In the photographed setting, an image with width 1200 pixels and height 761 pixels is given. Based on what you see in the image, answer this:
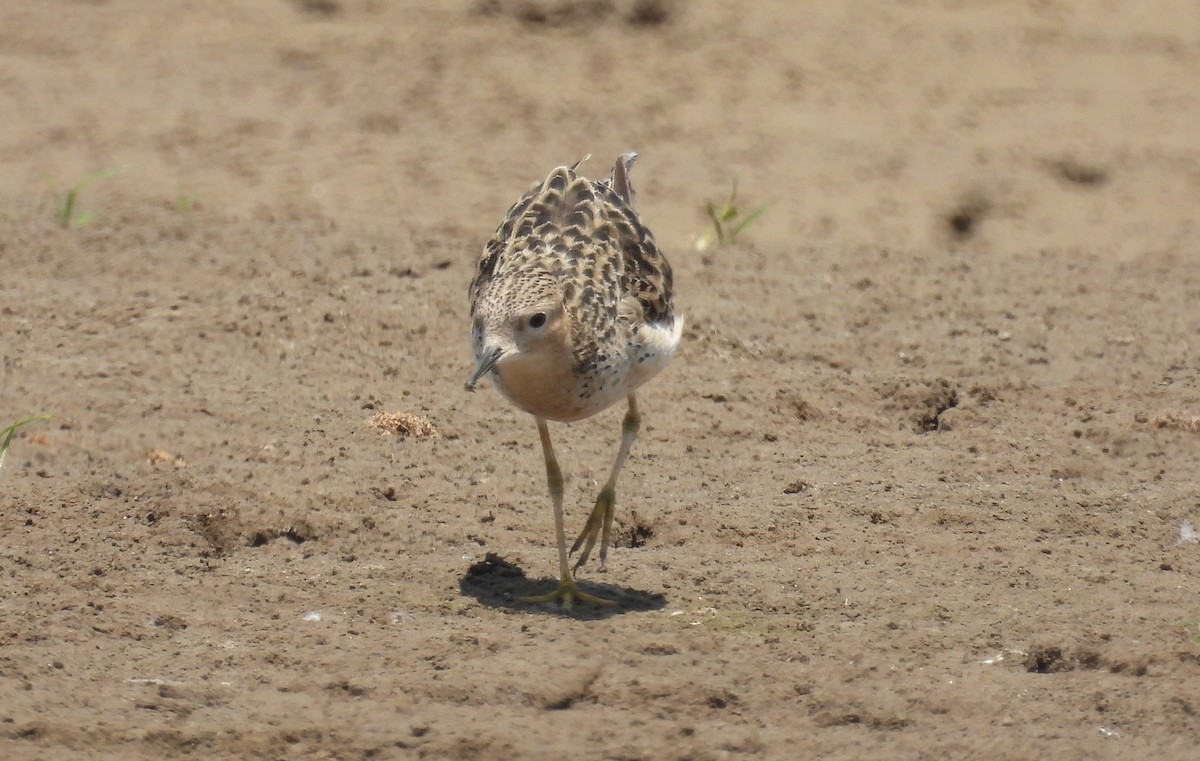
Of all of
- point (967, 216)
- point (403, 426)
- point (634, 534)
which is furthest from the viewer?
point (967, 216)

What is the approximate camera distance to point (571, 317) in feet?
22.9

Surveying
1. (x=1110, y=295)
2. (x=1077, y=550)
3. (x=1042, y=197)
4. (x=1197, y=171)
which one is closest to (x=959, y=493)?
(x=1077, y=550)

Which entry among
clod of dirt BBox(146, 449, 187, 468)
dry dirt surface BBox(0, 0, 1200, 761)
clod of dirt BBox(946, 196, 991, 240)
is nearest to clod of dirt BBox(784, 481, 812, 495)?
dry dirt surface BBox(0, 0, 1200, 761)

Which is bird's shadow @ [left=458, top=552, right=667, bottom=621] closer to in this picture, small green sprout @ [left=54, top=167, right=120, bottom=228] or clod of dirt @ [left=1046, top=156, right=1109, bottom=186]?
small green sprout @ [left=54, top=167, right=120, bottom=228]

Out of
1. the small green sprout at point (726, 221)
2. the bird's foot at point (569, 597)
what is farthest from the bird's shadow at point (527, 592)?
the small green sprout at point (726, 221)

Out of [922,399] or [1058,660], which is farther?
[922,399]

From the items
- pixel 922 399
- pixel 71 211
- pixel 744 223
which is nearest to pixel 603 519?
pixel 922 399

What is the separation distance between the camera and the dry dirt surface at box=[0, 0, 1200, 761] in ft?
20.4

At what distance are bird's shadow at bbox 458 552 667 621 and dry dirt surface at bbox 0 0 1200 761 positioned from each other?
26 mm

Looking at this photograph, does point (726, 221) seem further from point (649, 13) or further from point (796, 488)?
point (796, 488)

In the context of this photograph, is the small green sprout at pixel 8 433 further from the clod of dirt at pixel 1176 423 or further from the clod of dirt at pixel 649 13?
the clod of dirt at pixel 649 13

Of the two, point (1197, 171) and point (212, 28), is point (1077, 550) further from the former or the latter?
point (212, 28)

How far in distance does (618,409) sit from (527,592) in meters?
2.13

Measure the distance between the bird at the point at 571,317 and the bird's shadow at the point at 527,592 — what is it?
60mm
